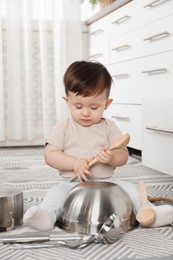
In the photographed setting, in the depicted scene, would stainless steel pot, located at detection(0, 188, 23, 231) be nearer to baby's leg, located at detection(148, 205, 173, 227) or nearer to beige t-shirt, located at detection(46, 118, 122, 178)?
beige t-shirt, located at detection(46, 118, 122, 178)

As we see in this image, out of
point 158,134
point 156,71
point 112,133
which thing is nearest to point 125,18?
point 156,71

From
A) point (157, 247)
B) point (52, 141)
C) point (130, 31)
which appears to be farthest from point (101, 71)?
point (130, 31)

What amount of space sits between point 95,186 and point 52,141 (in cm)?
22

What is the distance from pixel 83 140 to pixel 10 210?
292 mm

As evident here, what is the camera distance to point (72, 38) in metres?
2.88

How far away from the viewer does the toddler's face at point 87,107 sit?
112cm

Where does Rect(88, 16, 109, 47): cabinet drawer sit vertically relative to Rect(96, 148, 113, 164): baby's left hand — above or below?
above

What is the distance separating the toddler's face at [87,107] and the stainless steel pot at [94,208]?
0.69 ft

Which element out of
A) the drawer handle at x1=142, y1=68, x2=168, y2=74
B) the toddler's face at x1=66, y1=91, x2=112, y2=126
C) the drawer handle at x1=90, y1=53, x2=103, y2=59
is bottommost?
the toddler's face at x1=66, y1=91, x2=112, y2=126

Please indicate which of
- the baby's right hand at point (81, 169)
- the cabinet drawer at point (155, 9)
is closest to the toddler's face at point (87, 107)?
the baby's right hand at point (81, 169)

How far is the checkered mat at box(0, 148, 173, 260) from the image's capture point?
0.85m

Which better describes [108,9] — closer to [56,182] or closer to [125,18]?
[125,18]

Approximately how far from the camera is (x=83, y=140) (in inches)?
46.2

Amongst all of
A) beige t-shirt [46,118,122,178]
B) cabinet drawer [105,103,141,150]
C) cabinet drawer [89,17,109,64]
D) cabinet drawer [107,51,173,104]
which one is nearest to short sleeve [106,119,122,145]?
beige t-shirt [46,118,122,178]
